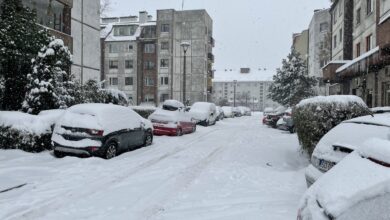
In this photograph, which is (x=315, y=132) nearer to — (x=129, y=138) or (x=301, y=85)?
(x=129, y=138)

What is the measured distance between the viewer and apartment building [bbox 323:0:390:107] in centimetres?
1507

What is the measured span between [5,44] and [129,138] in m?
5.58

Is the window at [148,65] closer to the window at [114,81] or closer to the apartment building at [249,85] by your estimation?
the window at [114,81]

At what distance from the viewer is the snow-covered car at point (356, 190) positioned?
8.36 ft

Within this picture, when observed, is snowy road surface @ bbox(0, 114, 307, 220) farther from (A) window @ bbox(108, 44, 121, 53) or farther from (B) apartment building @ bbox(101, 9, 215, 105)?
(A) window @ bbox(108, 44, 121, 53)

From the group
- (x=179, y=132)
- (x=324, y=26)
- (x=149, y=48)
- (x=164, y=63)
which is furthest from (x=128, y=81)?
(x=179, y=132)

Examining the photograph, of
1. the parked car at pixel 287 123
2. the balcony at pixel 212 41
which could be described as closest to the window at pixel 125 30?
the balcony at pixel 212 41

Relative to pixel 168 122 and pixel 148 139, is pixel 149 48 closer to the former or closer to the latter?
pixel 168 122

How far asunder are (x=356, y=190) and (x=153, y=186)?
5.04 m

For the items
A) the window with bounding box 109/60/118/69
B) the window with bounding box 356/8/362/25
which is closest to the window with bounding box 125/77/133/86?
the window with bounding box 109/60/118/69

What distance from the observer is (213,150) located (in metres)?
12.8

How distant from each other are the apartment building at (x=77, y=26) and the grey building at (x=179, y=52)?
26669mm

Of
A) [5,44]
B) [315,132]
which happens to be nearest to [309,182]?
[315,132]

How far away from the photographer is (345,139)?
5.34m
